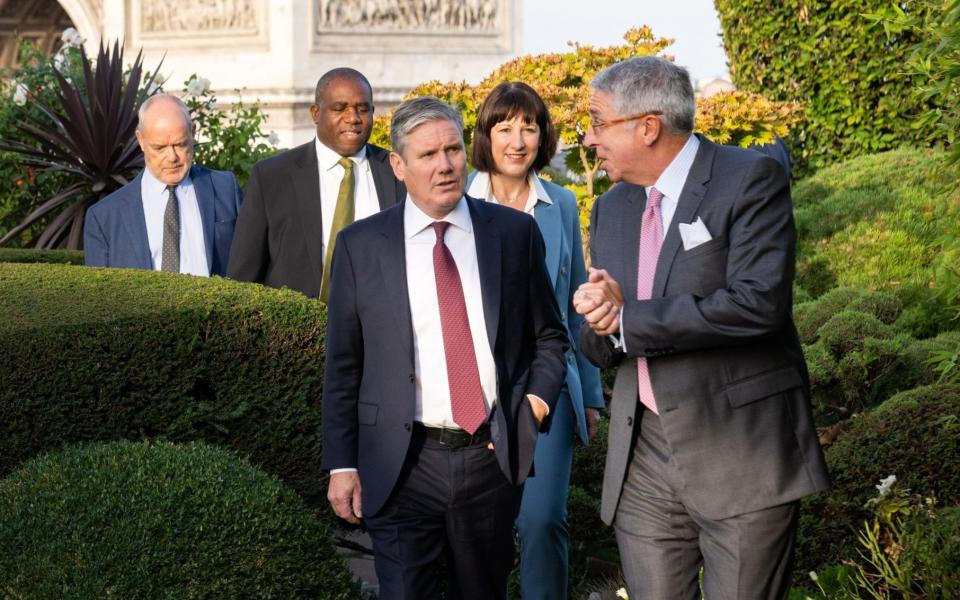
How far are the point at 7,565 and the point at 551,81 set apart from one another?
6.19m

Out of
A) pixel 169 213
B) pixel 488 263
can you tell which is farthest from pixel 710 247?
pixel 169 213

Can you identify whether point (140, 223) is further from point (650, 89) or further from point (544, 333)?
point (650, 89)

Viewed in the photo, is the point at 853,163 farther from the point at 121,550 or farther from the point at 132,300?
the point at 121,550

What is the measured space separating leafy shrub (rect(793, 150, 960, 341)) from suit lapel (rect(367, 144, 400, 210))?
3.86m

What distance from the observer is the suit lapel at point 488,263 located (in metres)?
4.30

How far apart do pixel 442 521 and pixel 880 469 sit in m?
2.15

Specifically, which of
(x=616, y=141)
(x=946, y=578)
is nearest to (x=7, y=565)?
(x=616, y=141)

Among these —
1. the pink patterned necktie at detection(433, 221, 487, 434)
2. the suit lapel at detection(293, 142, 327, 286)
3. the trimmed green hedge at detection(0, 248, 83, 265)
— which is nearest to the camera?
the pink patterned necktie at detection(433, 221, 487, 434)

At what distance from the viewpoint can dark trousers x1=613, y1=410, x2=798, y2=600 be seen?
3768mm

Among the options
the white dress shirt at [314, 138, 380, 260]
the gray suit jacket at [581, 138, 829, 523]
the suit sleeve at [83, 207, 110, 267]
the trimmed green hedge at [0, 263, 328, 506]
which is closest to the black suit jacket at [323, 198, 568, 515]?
the gray suit jacket at [581, 138, 829, 523]

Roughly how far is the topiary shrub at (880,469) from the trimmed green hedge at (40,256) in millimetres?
5292

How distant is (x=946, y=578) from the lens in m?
4.49

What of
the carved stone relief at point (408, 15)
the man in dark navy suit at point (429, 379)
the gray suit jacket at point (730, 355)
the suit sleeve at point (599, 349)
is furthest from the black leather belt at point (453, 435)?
the carved stone relief at point (408, 15)

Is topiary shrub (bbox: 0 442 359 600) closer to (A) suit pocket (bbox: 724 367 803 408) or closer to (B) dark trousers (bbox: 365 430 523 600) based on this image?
(B) dark trousers (bbox: 365 430 523 600)
